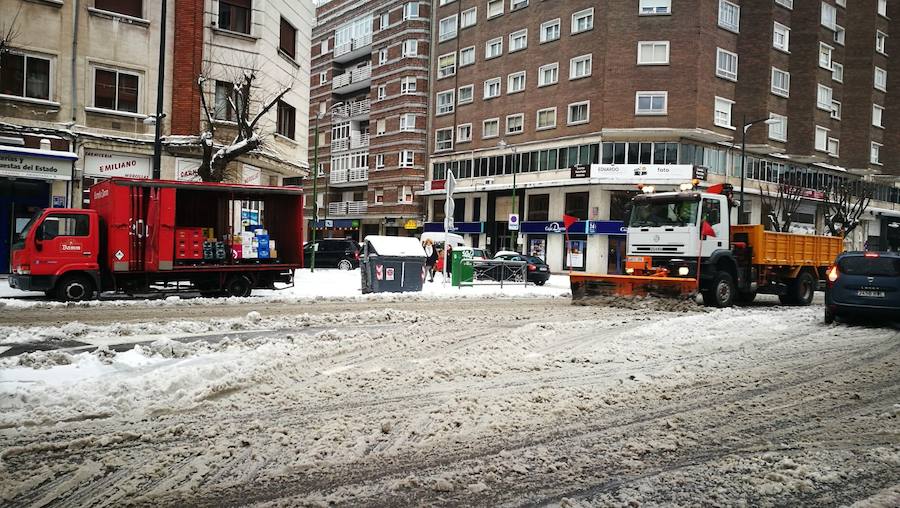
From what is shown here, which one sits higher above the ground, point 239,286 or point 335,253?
point 335,253

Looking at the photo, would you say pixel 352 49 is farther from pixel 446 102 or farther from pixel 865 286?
pixel 865 286

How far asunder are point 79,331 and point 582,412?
740 centimetres

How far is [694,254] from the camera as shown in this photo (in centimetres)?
1445

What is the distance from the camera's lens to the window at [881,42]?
4988 cm

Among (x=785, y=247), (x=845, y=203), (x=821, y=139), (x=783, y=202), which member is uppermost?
(x=821, y=139)

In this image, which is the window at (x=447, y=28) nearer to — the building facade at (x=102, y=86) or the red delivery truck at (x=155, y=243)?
the building facade at (x=102, y=86)

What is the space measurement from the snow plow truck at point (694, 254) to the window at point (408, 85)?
40944 millimetres

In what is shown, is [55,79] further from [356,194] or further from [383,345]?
[356,194]

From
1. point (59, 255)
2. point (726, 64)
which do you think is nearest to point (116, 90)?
point (59, 255)

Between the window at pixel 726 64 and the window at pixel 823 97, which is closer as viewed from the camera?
the window at pixel 726 64

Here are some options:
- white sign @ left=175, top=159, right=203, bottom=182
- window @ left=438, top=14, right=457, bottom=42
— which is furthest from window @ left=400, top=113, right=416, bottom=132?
white sign @ left=175, top=159, right=203, bottom=182

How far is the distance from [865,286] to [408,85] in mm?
45988

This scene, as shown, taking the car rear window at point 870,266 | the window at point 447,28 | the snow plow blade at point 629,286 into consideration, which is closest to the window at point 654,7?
the window at point 447,28

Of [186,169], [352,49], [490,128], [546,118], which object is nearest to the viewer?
[186,169]
